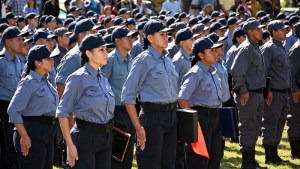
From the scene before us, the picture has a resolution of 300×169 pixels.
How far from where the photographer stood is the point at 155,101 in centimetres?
817

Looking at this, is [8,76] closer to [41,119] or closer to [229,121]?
[41,119]

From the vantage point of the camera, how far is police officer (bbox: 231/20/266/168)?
10.8 meters

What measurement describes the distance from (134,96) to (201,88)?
112cm

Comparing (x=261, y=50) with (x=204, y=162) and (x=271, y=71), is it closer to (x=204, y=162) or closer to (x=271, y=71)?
(x=271, y=71)

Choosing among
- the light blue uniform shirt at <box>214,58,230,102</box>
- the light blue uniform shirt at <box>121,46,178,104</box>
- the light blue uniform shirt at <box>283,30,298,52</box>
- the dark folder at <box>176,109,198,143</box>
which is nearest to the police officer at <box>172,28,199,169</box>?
the light blue uniform shirt at <box>214,58,230,102</box>

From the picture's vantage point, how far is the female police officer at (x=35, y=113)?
784cm

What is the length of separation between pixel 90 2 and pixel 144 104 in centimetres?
1567

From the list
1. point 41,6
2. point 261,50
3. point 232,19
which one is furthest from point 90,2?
point 261,50

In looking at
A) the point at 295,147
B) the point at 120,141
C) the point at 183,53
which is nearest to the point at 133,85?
the point at 120,141

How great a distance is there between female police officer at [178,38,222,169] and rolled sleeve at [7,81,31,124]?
1877 millimetres

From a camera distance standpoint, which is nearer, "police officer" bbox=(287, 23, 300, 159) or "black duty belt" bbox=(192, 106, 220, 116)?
"black duty belt" bbox=(192, 106, 220, 116)

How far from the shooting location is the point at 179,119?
27.6 feet

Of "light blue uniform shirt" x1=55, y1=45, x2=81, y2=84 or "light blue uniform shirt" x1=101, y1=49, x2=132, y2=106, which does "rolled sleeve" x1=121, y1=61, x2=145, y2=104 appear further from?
"light blue uniform shirt" x1=55, y1=45, x2=81, y2=84

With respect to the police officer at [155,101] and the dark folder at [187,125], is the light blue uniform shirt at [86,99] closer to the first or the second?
the police officer at [155,101]
